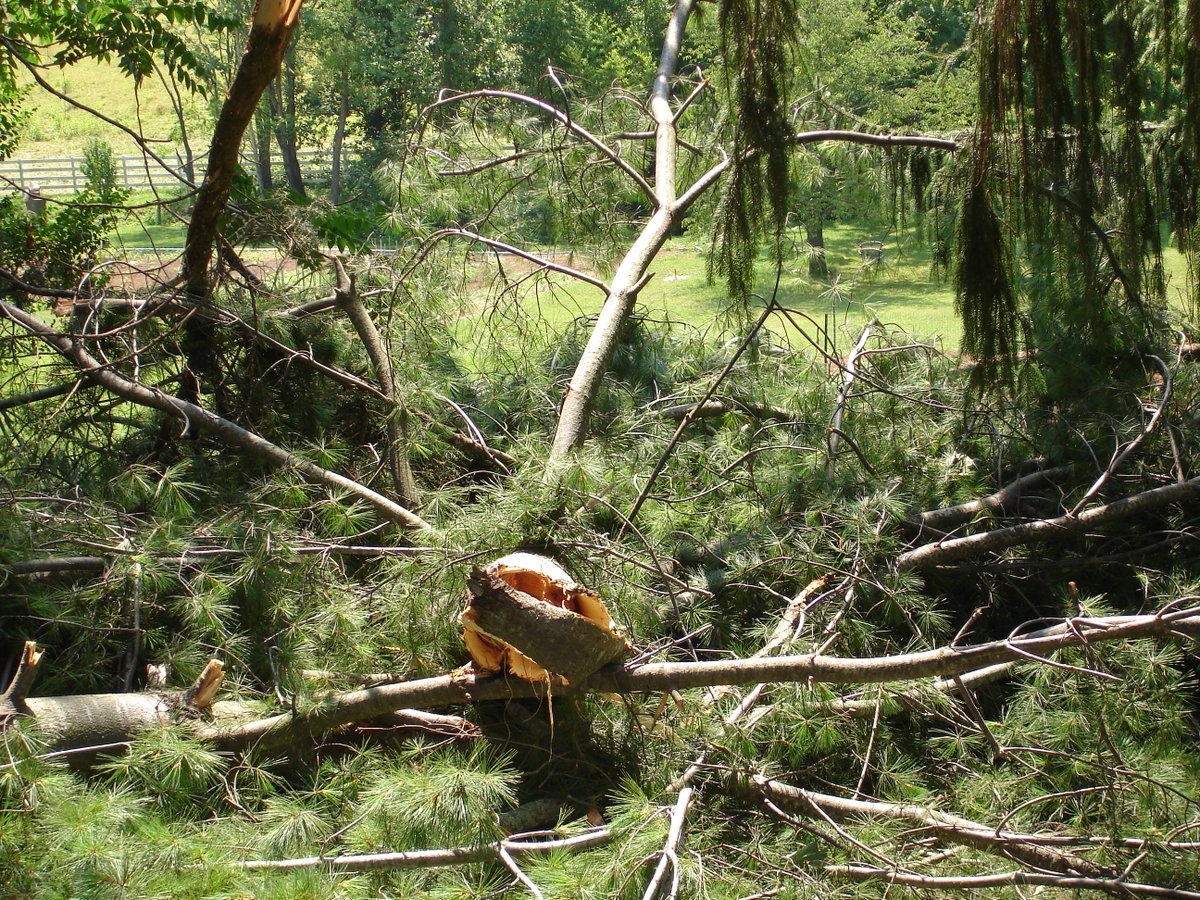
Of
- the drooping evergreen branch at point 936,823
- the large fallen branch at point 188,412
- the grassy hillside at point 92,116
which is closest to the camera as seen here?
the drooping evergreen branch at point 936,823

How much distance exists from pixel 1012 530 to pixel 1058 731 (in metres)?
0.57

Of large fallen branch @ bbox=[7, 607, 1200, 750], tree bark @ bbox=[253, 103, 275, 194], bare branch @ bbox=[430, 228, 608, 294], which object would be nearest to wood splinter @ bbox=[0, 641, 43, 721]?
large fallen branch @ bbox=[7, 607, 1200, 750]

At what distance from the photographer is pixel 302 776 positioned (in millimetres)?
2270

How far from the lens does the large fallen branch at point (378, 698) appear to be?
2.01 metres

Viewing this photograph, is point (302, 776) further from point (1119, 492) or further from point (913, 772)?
point (1119, 492)

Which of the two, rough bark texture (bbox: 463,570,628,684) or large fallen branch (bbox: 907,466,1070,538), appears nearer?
rough bark texture (bbox: 463,570,628,684)

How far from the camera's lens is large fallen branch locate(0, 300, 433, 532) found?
108 inches

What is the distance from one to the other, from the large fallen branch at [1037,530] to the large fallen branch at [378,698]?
0.41m

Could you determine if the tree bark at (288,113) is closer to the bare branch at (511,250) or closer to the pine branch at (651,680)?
the bare branch at (511,250)

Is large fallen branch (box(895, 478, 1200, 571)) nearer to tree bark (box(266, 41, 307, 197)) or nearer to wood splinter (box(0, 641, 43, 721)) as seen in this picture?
wood splinter (box(0, 641, 43, 721))

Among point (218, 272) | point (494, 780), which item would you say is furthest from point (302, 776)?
point (218, 272)

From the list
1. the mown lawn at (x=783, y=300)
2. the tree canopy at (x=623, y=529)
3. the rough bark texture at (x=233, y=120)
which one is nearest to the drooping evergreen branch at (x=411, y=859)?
the tree canopy at (x=623, y=529)

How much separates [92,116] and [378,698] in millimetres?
10050

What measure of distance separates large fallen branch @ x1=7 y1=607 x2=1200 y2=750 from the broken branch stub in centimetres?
6
